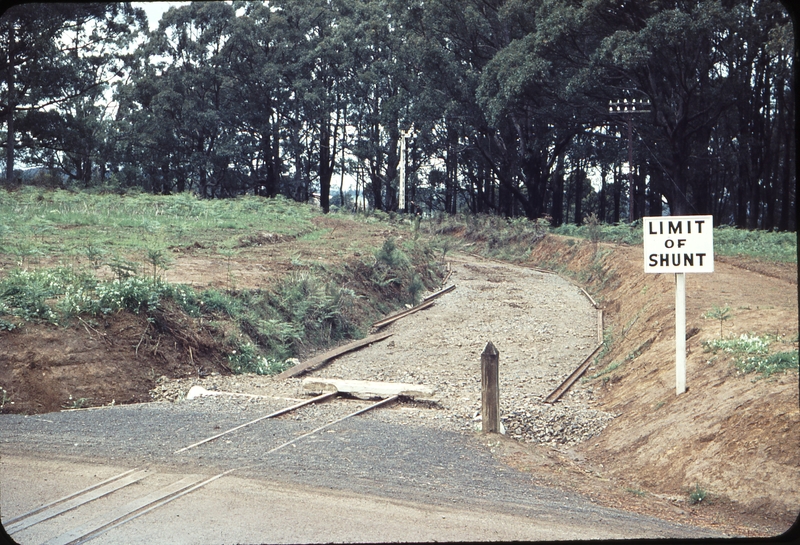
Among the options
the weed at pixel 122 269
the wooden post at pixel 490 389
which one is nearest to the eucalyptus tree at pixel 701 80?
the wooden post at pixel 490 389

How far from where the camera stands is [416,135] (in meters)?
44.6

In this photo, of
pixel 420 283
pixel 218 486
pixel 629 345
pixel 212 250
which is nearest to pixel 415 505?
pixel 218 486

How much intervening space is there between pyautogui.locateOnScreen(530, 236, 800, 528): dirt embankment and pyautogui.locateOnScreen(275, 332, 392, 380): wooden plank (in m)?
4.71

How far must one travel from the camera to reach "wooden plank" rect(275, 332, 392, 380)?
11.9 m

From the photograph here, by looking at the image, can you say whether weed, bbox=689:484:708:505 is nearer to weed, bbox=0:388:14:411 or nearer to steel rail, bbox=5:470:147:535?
steel rail, bbox=5:470:147:535

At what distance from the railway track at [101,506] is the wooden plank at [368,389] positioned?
389 cm

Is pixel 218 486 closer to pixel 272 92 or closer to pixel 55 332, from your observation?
pixel 55 332

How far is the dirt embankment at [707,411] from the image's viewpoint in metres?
5.93

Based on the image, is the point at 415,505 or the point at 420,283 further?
the point at 420,283

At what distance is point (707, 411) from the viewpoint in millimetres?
7238


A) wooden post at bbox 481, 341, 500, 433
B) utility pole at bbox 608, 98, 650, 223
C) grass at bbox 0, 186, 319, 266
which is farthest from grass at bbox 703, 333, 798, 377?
utility pole at bbox 608, 98, 650, 223

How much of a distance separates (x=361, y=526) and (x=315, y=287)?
36.9ft

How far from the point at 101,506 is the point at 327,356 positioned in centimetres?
818

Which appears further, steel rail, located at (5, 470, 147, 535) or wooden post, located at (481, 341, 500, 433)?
wooden post, located at (481, 341, 500, 433)
